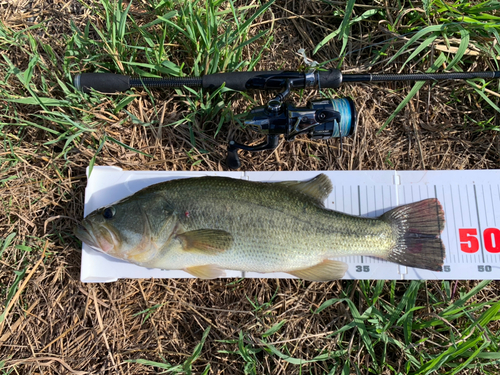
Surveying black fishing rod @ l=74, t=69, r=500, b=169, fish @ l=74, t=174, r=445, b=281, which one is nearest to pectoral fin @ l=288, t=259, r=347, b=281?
fish @ l=74, t=174, r=445, b=281

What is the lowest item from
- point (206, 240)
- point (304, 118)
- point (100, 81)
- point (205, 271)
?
point (205, 271)

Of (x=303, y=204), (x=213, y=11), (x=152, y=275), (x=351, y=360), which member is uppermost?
(x=213, y=11)

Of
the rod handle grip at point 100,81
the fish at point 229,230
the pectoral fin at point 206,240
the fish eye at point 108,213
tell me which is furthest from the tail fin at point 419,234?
the rod handle grip at point 100,81

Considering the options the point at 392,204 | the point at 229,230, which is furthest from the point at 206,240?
the point at 392,204

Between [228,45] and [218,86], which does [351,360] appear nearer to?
[218,86]

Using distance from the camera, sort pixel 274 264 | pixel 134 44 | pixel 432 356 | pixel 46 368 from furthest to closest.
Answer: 1. pixel 134 44
2. pixel 46 368
3. pixel 432 356
4. pixel 274 264

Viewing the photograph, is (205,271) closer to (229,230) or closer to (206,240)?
(206,240)

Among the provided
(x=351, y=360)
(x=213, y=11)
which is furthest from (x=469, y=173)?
(x=213, y=11)

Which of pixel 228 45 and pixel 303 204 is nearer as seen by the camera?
pixel 303 204
